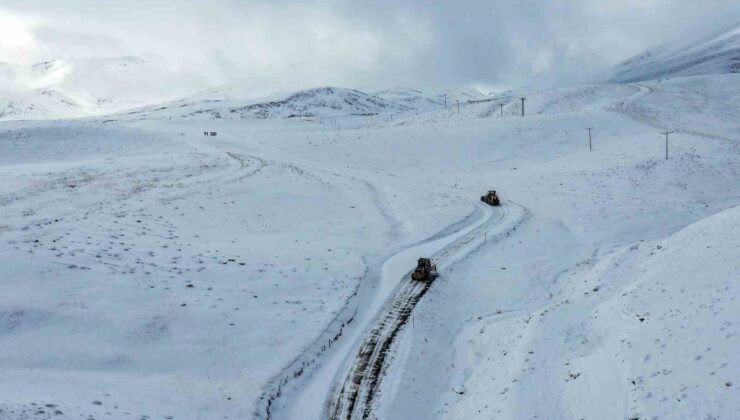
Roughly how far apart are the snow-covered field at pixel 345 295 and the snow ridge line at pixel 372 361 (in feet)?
1.09

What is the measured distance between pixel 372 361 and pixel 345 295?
18.0ft

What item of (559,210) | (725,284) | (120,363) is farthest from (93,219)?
(559,210)

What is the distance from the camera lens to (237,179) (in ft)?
147

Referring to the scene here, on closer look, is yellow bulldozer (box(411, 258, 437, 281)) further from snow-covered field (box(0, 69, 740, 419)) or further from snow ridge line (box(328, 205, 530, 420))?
snow-covered field (box(0, 69, 740, 419))

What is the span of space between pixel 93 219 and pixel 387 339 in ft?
56.7

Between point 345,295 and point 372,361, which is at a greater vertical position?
point 345,295

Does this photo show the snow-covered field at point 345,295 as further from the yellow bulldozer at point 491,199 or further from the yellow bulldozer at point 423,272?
the yellow bulldozer at point 491,199

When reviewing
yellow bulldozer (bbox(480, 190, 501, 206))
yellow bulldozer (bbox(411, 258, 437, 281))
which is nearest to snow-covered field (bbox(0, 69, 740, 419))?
yellow bulldozer (bbox(411, 258, 437, 281))

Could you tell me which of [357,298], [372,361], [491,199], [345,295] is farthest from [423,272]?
[491,199]

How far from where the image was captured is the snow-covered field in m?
14.1

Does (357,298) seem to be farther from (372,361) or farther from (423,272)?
(372,361)

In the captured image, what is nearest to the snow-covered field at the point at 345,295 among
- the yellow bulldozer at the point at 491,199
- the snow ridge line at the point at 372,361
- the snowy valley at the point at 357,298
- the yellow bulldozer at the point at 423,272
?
the snowy valley at the point at 357,298

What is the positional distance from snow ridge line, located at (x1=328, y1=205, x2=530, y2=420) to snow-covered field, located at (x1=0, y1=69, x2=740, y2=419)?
334 mm

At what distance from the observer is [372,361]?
59.1ft
